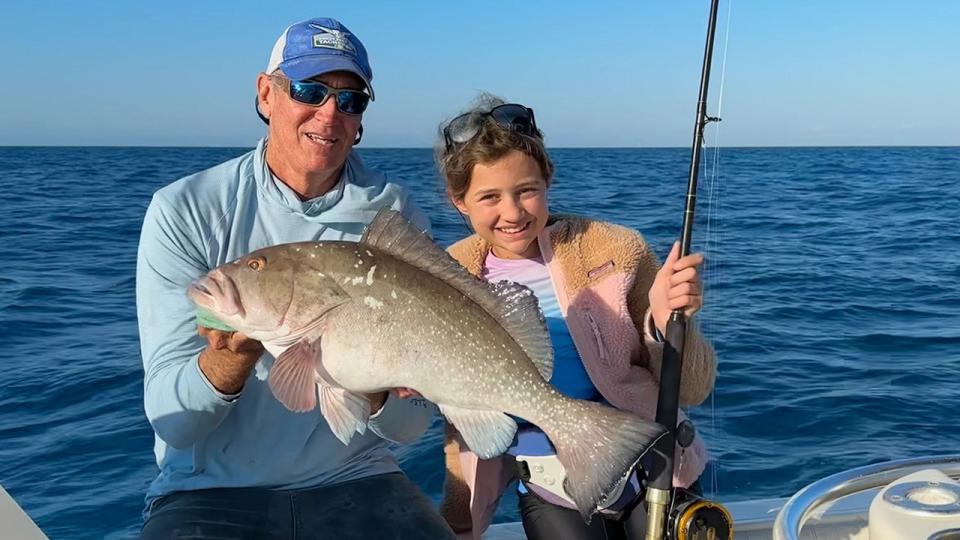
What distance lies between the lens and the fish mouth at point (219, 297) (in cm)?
247

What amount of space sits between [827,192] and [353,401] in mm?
23770

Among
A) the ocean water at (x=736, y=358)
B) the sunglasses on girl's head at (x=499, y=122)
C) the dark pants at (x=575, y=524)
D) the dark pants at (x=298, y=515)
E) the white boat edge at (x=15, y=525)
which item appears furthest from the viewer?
the ocean water at (x=736, y=358)

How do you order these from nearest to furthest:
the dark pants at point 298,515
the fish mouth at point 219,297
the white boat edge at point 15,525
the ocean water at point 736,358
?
the white boat edge at point 15,525
the fish mouth at point 219,297
the dark pants at point 298,515
the ocean water at point 736,358

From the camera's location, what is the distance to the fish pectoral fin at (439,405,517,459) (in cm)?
271

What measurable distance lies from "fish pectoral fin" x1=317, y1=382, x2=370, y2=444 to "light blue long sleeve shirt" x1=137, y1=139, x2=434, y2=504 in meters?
0.38

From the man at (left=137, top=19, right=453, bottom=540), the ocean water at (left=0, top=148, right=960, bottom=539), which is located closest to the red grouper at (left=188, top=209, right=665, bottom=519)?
the man at (left=137, top=19, right=453, bottom=540)

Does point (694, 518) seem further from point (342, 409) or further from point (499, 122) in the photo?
point (499, 122)

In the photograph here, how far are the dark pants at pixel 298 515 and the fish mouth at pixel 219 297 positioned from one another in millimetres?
916

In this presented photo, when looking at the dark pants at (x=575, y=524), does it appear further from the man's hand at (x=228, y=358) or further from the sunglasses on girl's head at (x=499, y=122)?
the sunglasses on girl's head at (x=499, y=122)

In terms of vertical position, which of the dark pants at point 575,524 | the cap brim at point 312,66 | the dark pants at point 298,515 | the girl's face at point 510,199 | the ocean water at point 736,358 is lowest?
the ocean water at point 736,358

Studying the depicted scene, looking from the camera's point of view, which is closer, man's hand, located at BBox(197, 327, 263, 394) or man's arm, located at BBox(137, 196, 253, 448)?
man's hand, located at BBox(197, 327, 263, 394)

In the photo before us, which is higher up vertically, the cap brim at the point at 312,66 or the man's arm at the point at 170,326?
the cap brim at the point at 312,66

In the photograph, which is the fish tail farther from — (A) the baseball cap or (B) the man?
(A) the baseball cap

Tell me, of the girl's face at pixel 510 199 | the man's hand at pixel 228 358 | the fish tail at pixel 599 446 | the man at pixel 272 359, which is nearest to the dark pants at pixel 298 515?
the man at pixel 272 359
